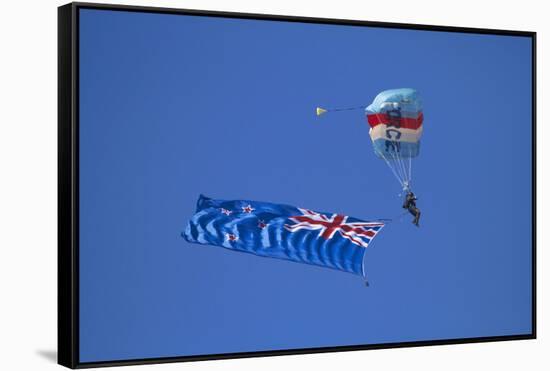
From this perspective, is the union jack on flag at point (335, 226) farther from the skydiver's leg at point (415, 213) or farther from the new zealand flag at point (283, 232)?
the skydiver's leg at point (415, 213)

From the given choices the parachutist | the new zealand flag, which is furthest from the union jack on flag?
the parachutist

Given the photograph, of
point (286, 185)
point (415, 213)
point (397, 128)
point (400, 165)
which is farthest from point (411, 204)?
point (286, 185)

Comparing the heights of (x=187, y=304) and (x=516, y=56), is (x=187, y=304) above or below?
below

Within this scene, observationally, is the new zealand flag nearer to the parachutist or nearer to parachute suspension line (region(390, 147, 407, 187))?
the parachutist

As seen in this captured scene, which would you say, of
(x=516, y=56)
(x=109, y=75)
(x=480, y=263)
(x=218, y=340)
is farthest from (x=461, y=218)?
(x=109, y=75)

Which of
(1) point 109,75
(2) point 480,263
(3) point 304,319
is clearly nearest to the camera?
(1) point 109,75

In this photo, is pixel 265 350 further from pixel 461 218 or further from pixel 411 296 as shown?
pixel 461 218

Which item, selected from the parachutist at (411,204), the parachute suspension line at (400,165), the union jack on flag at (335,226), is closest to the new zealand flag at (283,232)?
the union jack on flag at (335,226)

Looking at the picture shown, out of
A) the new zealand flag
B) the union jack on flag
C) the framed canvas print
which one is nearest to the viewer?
the framed canvas print
